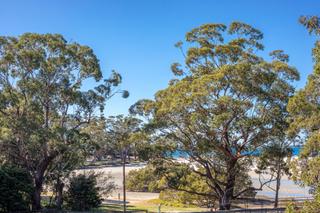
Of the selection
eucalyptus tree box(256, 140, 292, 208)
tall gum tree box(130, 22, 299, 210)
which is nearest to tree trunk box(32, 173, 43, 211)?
tall gum tree box(130, 22, 299, 210)

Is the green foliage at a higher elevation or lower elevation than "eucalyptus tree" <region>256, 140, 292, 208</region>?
lower

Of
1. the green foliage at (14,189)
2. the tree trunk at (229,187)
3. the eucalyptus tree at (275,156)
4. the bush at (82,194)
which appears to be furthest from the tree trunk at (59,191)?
the eucalyptus tree at (275,156)

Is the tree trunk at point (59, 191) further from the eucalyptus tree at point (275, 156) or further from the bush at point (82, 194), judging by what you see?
the eucalyptus tree at point (275, 156)

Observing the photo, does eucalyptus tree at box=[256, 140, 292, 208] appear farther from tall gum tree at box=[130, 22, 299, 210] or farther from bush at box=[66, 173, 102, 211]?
bush at box=[66, 173, 102, 211]

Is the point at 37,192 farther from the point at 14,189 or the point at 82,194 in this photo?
the point at 82,194

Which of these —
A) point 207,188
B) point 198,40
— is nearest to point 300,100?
point 198,40

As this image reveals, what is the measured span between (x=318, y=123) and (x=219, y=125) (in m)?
5.73

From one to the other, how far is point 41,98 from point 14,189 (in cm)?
497

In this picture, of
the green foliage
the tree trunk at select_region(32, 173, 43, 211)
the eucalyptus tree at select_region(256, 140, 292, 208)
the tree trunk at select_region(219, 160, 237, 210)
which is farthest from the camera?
the tree trunk at select_region(219, 160, 237, 210)

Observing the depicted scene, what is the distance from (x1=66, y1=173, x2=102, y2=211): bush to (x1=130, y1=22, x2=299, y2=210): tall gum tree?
4.91m

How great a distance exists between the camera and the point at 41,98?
2089 cm

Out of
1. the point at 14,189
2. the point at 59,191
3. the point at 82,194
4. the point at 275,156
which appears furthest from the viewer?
the point at 59,191

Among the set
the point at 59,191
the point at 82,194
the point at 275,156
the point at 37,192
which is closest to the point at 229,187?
the point at 275,156

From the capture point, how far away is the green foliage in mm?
18516
